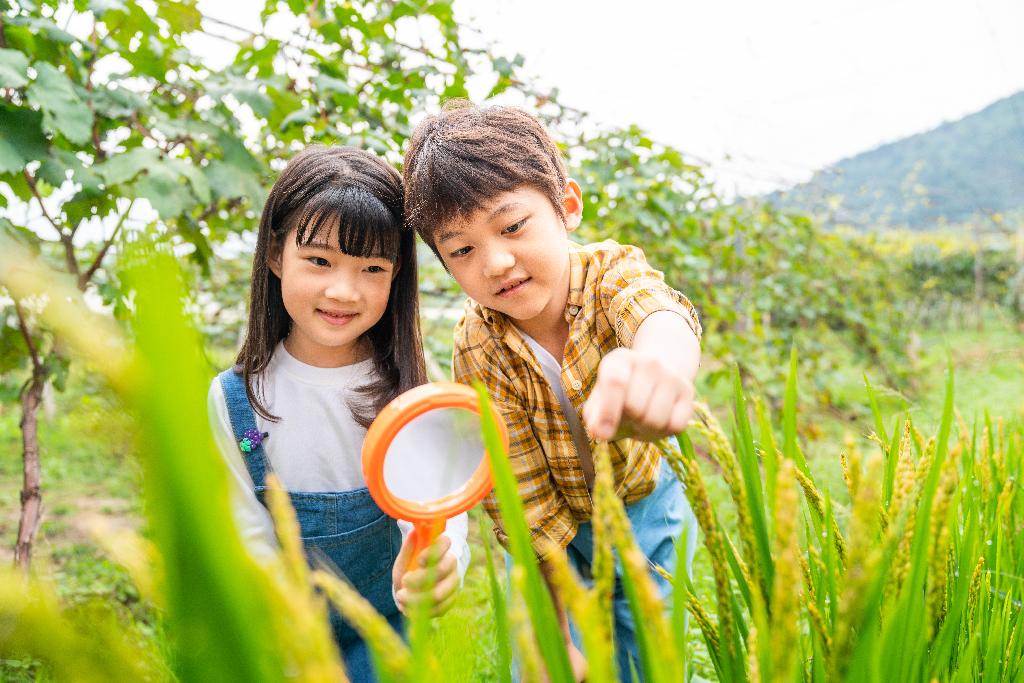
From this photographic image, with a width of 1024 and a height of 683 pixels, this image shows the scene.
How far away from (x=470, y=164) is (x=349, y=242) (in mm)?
291

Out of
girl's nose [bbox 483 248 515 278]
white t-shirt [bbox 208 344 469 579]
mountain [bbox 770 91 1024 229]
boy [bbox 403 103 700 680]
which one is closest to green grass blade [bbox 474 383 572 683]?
boy [bbox 403 103 700 680]

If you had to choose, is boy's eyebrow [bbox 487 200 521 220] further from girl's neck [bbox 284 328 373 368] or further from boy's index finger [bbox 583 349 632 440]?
boy's index finger [bbox 583 349 632 440]

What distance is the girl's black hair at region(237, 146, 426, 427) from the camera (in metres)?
1.33

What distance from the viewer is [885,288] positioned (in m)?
8.09

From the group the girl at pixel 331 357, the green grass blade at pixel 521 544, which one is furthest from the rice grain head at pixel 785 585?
the girl at pixel 331 357

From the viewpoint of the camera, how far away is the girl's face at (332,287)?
4.29ft

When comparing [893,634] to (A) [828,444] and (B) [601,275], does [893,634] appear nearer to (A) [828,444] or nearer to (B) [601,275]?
(B) [601,275]

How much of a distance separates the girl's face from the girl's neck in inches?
3.9

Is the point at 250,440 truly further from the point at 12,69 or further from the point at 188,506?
the point at 188,506

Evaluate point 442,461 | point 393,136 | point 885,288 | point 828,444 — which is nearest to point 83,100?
point 393,136

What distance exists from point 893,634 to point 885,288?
8902 millimetres

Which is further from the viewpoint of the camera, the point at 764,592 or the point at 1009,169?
the point at 1009,169

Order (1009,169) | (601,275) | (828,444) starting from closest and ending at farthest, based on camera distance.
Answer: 1. (601,275)
2. (828,444)
3. (1009,169)

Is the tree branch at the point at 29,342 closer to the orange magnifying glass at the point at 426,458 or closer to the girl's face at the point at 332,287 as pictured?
the girl's face at the point at 332,287
